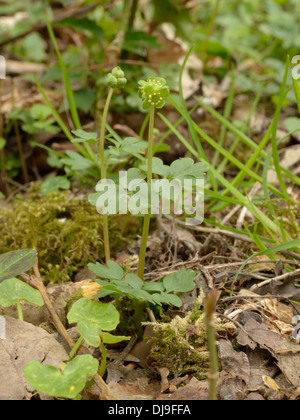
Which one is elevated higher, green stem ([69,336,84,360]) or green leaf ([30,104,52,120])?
green leaf ([30,104,52,120])

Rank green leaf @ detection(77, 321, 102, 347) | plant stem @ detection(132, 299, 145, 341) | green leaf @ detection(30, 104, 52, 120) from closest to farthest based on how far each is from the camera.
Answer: green leaf @ detection(77, 321, 102, 347) → plant stem @ detection(132, 299, 145, 341) → green leaf @ detection(30, 104, 52, 120)

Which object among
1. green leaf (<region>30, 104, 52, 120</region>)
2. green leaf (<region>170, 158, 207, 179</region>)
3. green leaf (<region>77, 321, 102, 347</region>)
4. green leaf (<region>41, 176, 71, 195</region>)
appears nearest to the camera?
green leaf (<region>77, 321, 102, 347</region>)

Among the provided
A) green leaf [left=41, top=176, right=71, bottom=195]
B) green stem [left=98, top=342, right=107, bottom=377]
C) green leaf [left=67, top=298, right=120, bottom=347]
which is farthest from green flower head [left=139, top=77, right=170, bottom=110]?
green leaf [left=41, top=176, right=71, bottom=195]

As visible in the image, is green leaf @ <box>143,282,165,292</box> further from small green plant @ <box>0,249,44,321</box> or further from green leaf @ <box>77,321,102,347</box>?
small green plant @ <box>0,249,44,321</box>

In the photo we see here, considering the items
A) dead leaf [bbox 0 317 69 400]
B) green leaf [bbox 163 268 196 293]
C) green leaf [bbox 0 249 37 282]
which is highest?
green leaf [bbox 0 249 37 282]

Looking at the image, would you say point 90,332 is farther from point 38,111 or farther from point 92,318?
point 38,111

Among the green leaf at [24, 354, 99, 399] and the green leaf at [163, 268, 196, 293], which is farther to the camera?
the green leaf at [163, 268, 196, 293]
